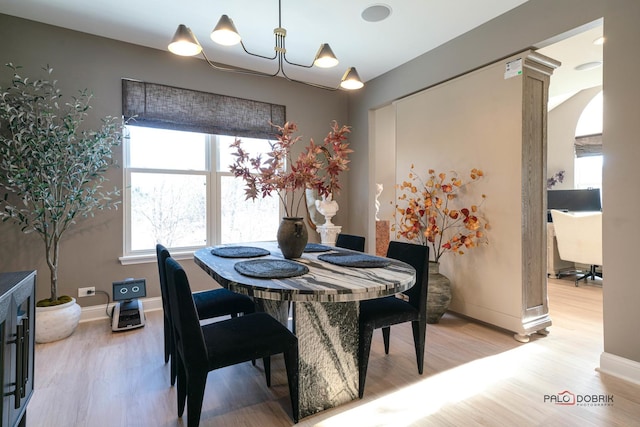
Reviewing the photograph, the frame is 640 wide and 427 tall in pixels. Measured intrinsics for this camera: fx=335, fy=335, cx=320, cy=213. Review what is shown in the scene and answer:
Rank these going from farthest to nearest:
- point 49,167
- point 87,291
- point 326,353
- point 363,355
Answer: point 87,291 → point 49,167 → point 363,355 → point 326,353

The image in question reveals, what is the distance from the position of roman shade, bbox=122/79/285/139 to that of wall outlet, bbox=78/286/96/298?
5.35 feet

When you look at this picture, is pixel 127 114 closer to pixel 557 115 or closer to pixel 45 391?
pixel 45 391

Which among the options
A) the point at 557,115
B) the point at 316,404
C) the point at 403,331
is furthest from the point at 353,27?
the point at 557,115

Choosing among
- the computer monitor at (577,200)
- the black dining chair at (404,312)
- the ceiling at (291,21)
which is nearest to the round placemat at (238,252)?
the black dining chair at (404,312)

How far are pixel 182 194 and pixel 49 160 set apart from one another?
1211mm

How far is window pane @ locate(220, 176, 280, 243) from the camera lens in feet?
12.8

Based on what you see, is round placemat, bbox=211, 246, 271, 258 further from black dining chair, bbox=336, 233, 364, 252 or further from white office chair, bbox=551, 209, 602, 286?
white office chair, bbox=551, 209, 602, 286

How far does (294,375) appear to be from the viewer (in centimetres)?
167

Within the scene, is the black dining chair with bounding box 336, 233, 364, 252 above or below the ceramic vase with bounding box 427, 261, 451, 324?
above

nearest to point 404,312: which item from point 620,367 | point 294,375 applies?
point 294,375

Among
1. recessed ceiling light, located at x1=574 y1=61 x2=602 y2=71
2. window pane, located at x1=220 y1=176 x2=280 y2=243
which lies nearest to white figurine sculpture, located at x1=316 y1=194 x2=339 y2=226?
window pane, located at x1=220 y1=176 x2=280 y2=243

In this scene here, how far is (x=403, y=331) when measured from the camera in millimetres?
2959

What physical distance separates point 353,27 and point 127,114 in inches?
90.3

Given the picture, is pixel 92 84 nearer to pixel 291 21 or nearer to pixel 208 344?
pixel 291 21
